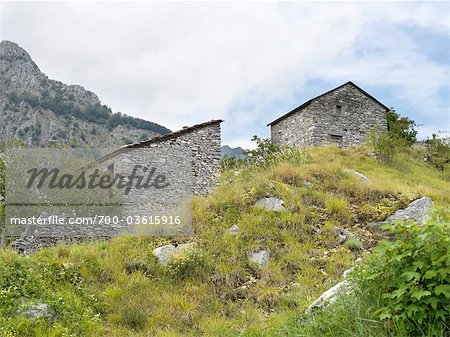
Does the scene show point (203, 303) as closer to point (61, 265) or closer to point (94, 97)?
point (61, 265)

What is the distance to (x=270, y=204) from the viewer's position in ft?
31.0

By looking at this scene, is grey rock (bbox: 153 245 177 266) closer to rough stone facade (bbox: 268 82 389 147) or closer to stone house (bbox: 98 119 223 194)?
stone house (bbox: 98 119 223 194)

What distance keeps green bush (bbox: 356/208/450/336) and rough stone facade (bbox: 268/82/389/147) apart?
1975cm

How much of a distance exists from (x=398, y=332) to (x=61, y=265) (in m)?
5.77

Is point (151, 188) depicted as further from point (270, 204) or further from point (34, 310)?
point (34, 310)

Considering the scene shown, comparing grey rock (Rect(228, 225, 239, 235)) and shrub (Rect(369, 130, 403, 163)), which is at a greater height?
shrub (Rect(369, 130, 403, 163))

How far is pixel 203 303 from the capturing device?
6.20 meters

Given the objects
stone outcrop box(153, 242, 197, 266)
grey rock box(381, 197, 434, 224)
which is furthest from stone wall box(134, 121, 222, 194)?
grey rock box(381, 197, 434, 224)

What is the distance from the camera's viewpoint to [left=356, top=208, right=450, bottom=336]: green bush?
9.58 ft

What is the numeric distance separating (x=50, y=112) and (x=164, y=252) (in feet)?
256

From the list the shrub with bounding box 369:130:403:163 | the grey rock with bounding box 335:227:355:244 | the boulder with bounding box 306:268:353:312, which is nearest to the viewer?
the boulder with bounding box 306:268:353:312

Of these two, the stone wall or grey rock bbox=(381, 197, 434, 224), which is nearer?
grey rock bbox=(381, 197, 434, 224)

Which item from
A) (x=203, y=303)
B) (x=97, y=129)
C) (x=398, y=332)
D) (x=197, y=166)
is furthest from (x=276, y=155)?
(x=97, y=129)

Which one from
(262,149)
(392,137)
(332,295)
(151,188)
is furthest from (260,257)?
(392,137)
